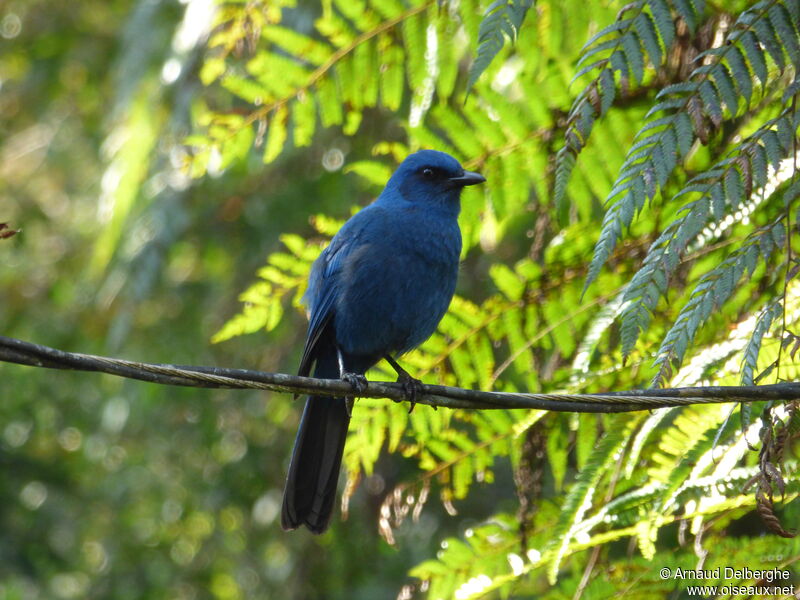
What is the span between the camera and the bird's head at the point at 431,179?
4566 millimetres

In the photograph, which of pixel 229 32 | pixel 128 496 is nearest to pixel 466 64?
pixel 229 32

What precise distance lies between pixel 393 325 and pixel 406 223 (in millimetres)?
506

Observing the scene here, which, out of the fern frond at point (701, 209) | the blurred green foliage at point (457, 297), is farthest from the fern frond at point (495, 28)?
the fern frond at point (701, 209)

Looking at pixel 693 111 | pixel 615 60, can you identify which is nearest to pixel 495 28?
pixel 615 60

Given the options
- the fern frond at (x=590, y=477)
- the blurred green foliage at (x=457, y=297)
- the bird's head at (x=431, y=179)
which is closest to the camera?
the blurred green foliage at (x=457, y=297)

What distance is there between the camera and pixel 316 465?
446 centimetres

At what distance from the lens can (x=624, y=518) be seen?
12.0 feet

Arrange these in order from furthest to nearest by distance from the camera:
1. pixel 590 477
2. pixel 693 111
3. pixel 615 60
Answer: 1. pixel 590 477
2. pixel 615 60
3. pixel 693 111

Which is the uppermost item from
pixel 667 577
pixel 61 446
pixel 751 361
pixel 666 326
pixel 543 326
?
pixel 751 361

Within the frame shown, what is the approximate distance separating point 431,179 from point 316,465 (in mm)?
1474

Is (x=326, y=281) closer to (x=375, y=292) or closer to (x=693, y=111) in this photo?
(x=375, y=292)

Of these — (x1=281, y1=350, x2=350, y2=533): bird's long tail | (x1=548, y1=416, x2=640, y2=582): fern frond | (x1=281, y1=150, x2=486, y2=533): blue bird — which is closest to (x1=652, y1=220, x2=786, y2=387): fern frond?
(x1=548, y1=416, x2=640, y2=582): fern frond

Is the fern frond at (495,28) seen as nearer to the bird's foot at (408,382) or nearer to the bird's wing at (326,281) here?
the bird's foot at (408,382)

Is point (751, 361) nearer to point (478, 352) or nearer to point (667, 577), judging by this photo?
point (667, 577)
